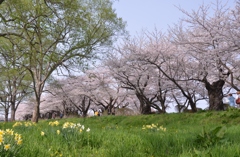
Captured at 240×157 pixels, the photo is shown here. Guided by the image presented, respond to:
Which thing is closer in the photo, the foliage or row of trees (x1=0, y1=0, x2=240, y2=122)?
the foliage

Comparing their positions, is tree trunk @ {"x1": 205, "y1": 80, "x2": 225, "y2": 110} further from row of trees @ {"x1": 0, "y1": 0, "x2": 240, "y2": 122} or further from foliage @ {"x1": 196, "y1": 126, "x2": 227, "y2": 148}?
foliage @ {"x1": 196, "y1": 126, "x2": 227, "y2": 148}

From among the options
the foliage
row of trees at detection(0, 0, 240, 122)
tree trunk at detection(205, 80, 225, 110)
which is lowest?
the foliage

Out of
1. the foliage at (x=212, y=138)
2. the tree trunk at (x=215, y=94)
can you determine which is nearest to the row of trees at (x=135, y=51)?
the tree trunk at (x=215, y=94)

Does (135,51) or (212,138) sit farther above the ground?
(135,51)

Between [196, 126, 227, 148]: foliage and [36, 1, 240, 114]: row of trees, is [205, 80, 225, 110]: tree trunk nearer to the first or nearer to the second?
[36, 1, 240, 114]: row of trees

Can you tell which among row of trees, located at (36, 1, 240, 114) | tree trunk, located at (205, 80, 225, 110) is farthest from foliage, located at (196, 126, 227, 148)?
tree trunk, located at (205, 80, 225, 110)

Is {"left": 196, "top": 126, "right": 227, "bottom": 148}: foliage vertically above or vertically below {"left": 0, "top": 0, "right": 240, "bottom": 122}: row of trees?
below

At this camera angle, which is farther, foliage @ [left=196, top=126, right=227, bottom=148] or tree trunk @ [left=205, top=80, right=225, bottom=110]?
tree trunk @ [left=205, top=80, right=225, bottom=110]

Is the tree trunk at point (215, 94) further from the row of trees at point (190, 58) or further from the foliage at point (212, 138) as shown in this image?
the foliage at point (212, 138)

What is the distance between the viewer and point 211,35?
38.0 feet

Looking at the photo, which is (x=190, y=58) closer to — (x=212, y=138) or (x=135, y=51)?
(x=135, y=51)

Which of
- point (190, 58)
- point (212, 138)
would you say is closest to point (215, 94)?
point (190, 58)

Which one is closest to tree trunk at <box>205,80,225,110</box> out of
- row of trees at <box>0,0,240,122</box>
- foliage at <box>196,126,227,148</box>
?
row of trees at <box>0,0,240,122</box>

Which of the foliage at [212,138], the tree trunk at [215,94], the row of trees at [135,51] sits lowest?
the foliage at [212,138]
